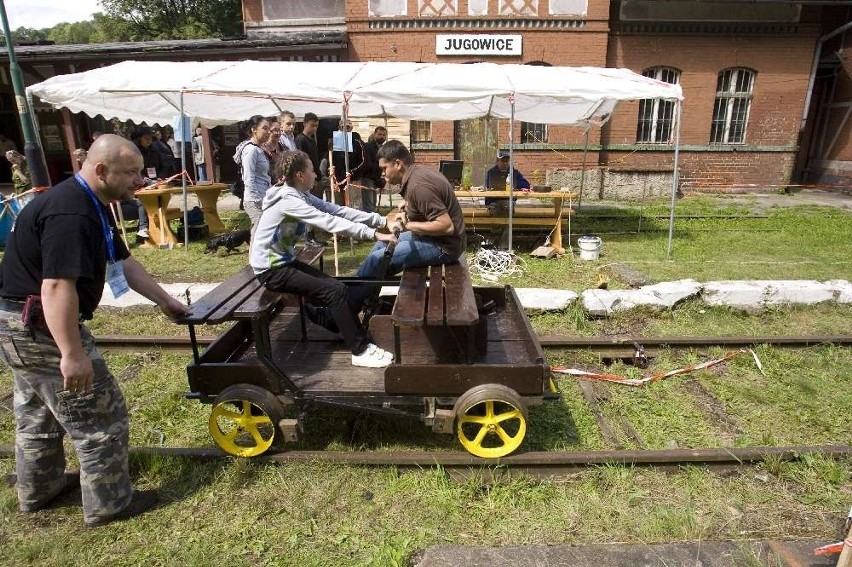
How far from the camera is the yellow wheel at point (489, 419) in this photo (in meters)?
3.31

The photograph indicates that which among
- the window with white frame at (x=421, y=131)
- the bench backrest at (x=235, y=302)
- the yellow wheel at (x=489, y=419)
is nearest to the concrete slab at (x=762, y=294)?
the yellow wheel at (x=489, y=419)

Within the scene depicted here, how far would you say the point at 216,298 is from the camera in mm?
3650

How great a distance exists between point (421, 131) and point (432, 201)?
1200cm

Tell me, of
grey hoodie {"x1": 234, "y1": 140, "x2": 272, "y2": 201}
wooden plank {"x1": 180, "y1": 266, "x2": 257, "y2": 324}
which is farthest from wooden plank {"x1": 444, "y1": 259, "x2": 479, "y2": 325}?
grey hoodie {"x1": 234, "y1": 140, "x2": 272, "y2": 201}

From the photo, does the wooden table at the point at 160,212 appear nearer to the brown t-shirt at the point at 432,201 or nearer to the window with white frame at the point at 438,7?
the brown t-shirt at the point at 432,201

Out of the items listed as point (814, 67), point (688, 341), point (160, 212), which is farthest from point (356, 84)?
point (814, 67)

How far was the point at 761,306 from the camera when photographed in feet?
19.6

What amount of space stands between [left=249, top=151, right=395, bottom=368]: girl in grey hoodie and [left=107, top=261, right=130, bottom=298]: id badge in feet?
3.25

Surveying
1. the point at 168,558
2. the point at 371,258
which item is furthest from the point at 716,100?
the point at 168,558

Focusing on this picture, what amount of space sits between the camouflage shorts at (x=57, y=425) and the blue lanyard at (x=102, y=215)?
19.3 inches

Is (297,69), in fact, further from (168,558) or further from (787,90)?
(787,90)

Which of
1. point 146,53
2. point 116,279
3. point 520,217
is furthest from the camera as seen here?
point 146,53

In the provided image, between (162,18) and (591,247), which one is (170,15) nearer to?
(162,18)

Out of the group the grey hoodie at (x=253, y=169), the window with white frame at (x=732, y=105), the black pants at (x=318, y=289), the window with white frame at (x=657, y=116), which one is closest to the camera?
the black pants at (x=318, y=289)
